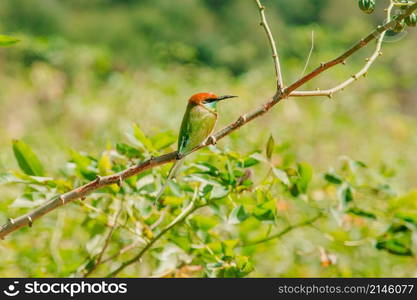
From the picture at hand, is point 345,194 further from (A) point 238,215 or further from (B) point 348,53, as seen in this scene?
(B) point 348,53

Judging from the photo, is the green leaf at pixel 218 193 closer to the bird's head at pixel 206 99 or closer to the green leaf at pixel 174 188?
the green leaf at pixel 174 188

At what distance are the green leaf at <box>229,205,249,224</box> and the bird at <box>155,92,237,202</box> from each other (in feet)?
0.65

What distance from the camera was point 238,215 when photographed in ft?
3.78

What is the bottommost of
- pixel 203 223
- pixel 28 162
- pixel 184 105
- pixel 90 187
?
pixel 90 187

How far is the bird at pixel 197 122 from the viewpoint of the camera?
98 cm

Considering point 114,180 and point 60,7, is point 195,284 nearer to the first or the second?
point 114,180

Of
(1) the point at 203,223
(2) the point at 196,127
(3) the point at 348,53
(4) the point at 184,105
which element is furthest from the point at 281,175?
(4) the point at 184,105

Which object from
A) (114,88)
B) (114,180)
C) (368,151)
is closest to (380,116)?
(368,151)

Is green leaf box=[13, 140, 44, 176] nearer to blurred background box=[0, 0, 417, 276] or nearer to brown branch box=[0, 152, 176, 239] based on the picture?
blurred background box=[0, 0, 417, 276]

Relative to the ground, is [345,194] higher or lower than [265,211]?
higher

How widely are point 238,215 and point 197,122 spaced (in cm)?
23

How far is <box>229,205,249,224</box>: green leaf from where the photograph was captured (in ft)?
3.74

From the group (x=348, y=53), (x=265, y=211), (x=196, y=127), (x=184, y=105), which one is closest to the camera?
(x=348, y=53)

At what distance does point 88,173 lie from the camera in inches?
47.3
